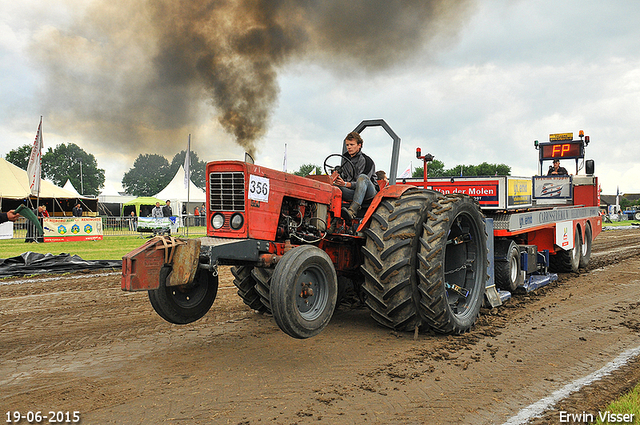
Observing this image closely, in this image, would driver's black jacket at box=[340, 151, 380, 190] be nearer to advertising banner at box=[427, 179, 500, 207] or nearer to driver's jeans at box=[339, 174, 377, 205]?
driver's jeans at box=[339, 174, 377, 205]

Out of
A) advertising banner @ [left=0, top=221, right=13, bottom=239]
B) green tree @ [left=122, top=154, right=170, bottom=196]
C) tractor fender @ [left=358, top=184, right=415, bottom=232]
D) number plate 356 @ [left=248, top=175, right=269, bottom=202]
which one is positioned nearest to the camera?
number plate 356 @ [left=248, top=175, right=269, bottom=202]

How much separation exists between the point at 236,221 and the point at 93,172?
91.5m

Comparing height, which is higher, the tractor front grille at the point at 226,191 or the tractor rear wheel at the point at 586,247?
the tractor front grille at the point at 226,191

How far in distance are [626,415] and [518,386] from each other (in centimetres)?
77

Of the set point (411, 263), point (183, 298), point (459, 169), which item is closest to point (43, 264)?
point (183, 298)

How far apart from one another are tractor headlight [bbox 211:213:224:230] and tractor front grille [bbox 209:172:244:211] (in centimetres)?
6

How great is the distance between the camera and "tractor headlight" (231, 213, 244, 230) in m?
4.21

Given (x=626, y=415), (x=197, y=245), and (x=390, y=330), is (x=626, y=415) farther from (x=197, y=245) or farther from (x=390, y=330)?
(x=197, y=245)

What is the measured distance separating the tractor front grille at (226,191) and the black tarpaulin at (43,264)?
7296mm

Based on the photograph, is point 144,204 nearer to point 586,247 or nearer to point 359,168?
point 586,247

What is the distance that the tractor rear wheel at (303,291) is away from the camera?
145 inches

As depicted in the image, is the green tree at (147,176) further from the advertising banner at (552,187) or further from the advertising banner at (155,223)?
the advertising banner at (552,187)

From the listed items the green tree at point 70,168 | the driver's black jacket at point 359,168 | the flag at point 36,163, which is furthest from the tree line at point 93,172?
the driver's black jacket at point 359,168

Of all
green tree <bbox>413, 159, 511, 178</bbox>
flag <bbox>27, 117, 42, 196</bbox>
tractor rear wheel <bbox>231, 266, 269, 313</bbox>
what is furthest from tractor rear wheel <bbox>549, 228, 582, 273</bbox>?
green tree <bbox>413, 159, 511, 178</bbox>
